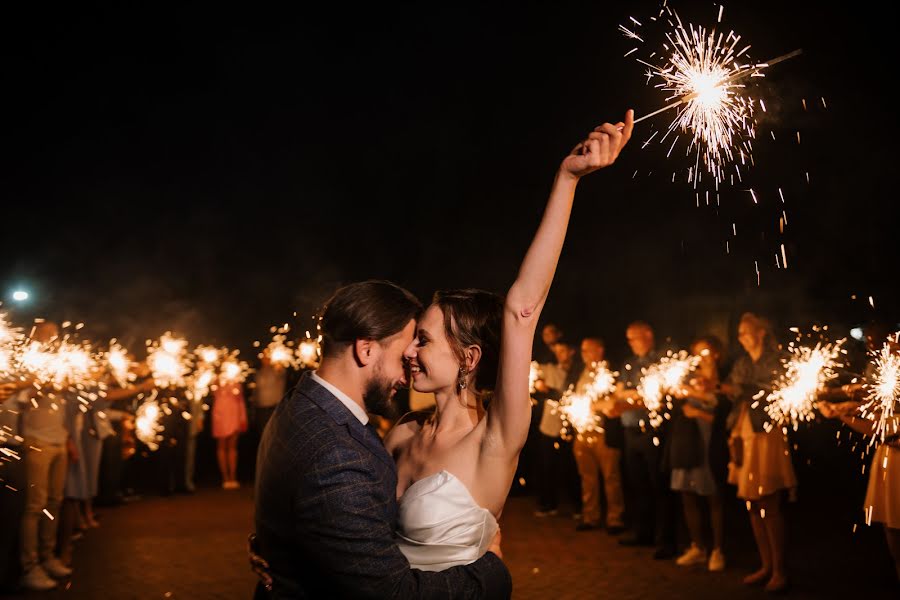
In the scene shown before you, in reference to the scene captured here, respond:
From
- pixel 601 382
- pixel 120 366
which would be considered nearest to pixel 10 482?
pixel 120 366

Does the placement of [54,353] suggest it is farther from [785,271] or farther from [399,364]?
[785,271]

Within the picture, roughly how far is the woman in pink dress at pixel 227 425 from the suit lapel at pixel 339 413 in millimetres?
10265

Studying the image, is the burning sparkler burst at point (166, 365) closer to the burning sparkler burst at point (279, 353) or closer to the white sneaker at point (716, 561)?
the burning sparkler burst at point (279, 353)

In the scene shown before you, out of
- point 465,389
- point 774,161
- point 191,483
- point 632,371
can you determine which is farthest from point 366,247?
point 465,389

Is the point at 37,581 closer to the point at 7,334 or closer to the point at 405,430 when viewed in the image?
the point at 7,334

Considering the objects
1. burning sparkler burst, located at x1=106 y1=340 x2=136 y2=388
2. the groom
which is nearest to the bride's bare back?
the groom

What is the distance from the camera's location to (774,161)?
38.8 feet

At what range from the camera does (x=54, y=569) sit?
664cm

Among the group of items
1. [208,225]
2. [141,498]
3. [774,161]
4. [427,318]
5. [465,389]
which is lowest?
[141,498]

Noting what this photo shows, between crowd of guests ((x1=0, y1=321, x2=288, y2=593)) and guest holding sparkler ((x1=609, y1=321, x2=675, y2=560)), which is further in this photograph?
guest holding sparkler ((x1=609, y1=321, x2=675, y2=560))

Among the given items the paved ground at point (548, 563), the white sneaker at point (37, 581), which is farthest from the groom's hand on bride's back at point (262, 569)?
the white sneaker at point (37, 581)

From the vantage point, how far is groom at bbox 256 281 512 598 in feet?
6.70

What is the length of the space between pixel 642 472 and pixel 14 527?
258 inches

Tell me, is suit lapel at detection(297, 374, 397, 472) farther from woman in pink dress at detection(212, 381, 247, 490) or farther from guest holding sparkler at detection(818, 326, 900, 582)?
woman in pink dress at detection(212, 381, 247, 490)
